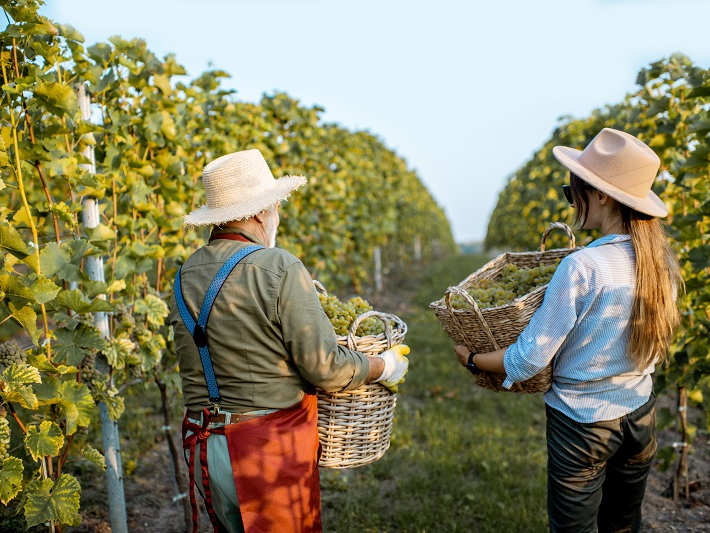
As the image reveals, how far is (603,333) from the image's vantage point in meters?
2.14

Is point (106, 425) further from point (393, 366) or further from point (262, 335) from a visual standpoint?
point (393, 366)

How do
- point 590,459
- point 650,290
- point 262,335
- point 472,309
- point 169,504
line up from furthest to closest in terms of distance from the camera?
point 169,504 → point 472,309 → point 590,459 → point 650,290 → point 262,335

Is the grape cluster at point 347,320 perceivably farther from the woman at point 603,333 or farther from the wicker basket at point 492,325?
the woman at point 603,333

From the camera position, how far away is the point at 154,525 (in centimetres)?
354

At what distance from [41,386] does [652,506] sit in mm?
3455

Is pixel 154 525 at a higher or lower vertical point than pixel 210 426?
lower

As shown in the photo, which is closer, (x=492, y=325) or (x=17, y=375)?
(x=17, y=375)

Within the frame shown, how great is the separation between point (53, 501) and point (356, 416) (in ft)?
3.87

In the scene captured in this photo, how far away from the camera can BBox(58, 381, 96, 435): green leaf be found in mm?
2321

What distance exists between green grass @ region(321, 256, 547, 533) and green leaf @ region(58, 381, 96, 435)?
5.79 feet

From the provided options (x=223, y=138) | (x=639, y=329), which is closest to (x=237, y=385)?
(x=639, y=329)

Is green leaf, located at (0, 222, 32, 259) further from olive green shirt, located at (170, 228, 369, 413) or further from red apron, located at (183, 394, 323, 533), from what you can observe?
red apron, located at (183, 394, 323, 533)

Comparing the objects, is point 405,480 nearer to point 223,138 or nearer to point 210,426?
point 210,426

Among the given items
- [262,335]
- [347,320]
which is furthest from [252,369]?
[347,320]
